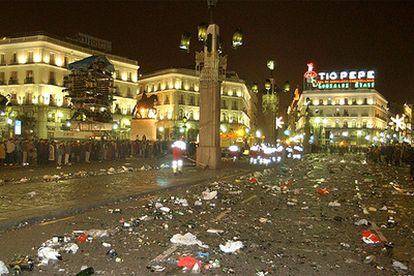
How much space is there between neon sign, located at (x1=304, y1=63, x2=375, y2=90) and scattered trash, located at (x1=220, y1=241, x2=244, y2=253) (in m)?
141

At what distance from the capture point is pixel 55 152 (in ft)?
106

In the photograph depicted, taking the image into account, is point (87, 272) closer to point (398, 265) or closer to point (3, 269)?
point (3, 269)

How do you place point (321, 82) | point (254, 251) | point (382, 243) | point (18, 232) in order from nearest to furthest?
point (254, 251) < point (382, 243) < point (18, 232) < point (321, 82)

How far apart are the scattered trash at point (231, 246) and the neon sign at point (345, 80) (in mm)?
140508

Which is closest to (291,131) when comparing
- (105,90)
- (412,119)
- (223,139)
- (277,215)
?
(412,119)

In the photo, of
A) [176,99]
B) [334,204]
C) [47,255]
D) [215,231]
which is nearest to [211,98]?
[334,204]

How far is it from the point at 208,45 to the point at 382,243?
20.3m

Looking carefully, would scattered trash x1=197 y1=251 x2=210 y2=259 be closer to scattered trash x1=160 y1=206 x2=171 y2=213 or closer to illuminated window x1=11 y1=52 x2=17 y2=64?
scattered trash x1=160 y1=206 x2=171 y2=213

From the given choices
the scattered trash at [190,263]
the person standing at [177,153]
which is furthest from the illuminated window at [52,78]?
the scattered trash at [190,263]

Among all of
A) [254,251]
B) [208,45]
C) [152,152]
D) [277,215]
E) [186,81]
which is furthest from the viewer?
[186,81]

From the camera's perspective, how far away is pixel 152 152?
46188mm

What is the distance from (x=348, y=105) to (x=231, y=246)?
146 metres

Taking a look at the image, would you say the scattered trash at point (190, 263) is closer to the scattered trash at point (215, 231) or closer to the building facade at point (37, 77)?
the scattered trash at point (215, 231)

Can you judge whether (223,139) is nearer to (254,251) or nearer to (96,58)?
(96,58)
